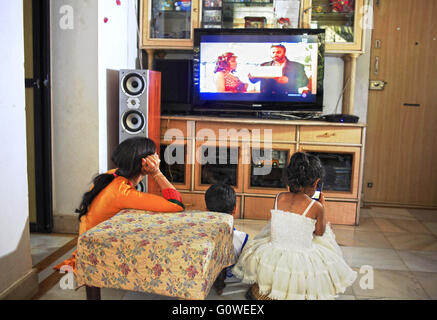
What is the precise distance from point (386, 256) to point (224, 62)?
6.44 ft

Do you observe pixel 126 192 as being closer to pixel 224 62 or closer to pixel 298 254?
pixel 298 254

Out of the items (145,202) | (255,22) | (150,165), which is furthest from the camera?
(255,22)

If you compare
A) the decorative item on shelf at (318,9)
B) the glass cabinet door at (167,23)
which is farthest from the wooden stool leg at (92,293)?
the decorative item on shelf at (318,9)

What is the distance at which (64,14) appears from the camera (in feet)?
9.37

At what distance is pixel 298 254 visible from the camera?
6.27ft

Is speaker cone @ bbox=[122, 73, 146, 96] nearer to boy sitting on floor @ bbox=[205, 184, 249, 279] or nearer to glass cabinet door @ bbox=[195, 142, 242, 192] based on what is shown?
glass cabinet door @ bbox=[195, 142, 242, 192]

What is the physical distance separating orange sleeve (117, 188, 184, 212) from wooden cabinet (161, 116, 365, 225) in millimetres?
1560

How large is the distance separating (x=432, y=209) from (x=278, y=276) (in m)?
2.72

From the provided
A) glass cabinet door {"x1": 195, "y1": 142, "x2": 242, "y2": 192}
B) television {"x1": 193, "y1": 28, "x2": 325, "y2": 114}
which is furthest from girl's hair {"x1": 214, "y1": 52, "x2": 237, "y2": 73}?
glass cabinet door {"x1": 195, "y1": 142, "x2": 242, "y2": 192}

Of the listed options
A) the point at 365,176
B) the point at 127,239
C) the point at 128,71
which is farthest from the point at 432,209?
the point at 127,239

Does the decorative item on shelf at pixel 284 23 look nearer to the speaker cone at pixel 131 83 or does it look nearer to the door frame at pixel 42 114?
the speaker cone at pixel 131 83

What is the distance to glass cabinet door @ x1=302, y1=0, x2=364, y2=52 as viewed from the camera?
136 inches

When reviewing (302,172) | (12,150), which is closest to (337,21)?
(302,172)

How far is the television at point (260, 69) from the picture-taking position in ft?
11.3
